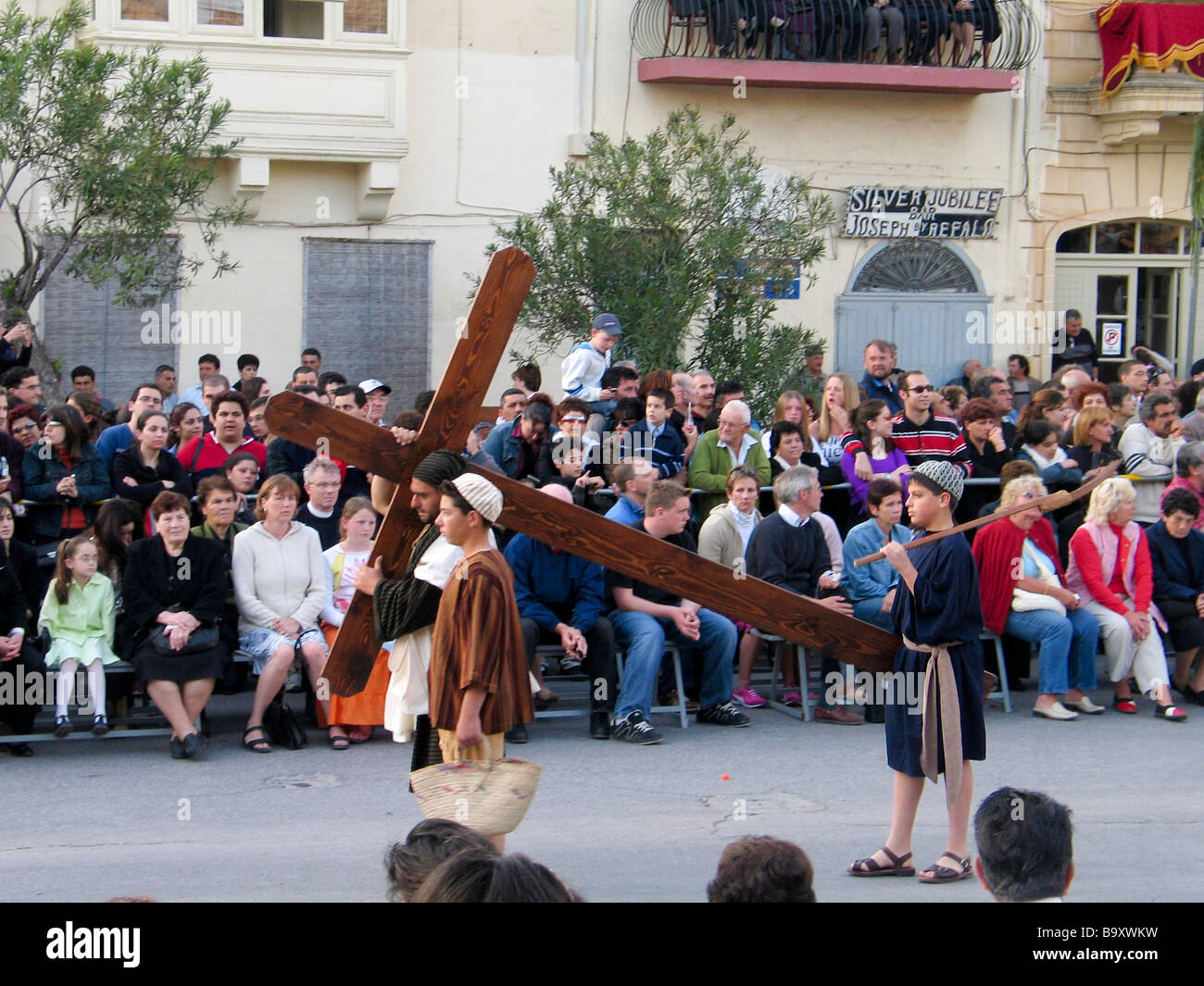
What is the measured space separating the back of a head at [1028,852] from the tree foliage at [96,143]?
406 inches

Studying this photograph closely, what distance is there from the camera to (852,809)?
8062 millimetres

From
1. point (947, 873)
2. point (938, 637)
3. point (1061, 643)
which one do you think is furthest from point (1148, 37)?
point (947, 873)

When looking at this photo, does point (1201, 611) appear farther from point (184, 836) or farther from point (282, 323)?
point (282, 323)

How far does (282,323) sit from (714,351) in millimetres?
5959

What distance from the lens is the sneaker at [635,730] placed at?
30.5ft

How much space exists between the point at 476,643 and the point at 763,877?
2.58 m

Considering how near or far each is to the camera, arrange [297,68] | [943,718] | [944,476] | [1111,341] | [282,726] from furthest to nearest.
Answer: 1. [1111,341]
2. [297,68]
3. [282,726]
4. [944,476]
5. [943,718]

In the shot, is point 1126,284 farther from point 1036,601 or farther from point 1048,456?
point 1036,601

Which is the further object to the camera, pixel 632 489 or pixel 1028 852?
pixel 632 489

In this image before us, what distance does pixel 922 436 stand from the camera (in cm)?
1145

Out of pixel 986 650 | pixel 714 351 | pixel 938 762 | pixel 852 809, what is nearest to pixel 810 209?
pixel 714 351

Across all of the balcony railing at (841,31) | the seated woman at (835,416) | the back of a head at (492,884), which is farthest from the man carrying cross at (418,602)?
the balcony railing at (841,31)

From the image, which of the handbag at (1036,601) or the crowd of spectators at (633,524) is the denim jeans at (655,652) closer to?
the crowd of spectators at (633,524)

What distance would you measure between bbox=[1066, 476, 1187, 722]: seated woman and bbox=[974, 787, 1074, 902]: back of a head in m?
6.58
